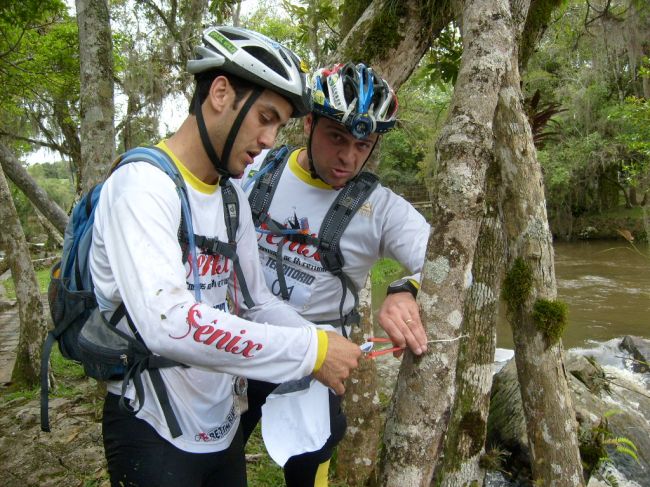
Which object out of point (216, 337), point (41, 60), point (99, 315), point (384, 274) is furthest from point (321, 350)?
point (384, 274)

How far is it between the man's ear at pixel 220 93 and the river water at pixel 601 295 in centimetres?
823

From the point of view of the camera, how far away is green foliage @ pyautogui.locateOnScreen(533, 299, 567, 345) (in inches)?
110

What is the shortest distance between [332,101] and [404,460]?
154cm

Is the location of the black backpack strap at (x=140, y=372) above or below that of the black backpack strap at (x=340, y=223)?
below

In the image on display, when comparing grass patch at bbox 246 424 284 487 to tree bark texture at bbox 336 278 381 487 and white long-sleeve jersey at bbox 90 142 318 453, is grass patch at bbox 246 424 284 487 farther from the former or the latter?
white long-sleeve jersey at bbox 90 142 318 453

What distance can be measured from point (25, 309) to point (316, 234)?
5077 mm

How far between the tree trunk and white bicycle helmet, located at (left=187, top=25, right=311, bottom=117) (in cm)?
506

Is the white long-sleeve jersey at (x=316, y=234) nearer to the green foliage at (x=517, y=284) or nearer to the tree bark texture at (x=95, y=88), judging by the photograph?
the green foliage at (x=517, y=284)

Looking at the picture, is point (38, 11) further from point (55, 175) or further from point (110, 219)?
point (55, 175)

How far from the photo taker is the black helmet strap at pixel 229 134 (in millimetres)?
1729

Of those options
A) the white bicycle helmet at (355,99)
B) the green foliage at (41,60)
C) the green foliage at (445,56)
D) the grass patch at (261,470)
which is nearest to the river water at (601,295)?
the green foliage at (445,56)

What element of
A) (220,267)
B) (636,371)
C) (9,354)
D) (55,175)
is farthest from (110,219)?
(55,175)

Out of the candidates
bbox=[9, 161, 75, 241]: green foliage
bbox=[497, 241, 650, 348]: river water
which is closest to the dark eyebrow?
bbox=[497, 241, 650, 348]: river water

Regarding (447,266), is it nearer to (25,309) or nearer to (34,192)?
(25,309)
